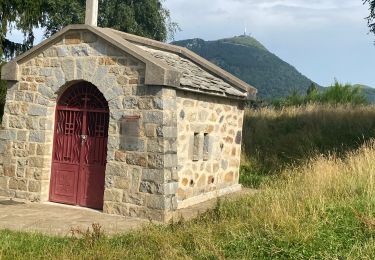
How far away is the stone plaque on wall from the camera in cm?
878

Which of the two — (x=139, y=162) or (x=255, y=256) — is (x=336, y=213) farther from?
(x=139, y=162)

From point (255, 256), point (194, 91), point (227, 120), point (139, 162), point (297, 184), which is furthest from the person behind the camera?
point (227, 120)

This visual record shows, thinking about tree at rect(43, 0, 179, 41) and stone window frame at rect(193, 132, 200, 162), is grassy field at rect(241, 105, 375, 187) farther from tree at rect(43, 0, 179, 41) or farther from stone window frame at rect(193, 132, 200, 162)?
tree at rect(43, 0, 179, 41)

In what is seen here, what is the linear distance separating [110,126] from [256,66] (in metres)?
114

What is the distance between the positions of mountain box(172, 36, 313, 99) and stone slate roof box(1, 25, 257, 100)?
8549 cm

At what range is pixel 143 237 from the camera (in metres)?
Result: 6.48

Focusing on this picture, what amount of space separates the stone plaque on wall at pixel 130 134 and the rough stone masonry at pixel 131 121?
19 mm

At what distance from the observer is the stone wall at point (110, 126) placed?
28.2ft

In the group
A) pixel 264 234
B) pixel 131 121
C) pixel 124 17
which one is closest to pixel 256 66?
pixel 124 17

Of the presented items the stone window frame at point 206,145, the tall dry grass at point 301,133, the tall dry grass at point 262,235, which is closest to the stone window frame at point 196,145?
the stone window frame at point 206,145

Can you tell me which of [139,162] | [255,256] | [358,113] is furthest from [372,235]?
[358,113]

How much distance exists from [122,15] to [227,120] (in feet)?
65.9

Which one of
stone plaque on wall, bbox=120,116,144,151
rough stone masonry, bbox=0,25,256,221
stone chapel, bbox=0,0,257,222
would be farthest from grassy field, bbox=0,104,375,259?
stone plaque on wall, bbox=120,116,144,151

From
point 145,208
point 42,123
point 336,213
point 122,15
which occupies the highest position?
point 122,15
